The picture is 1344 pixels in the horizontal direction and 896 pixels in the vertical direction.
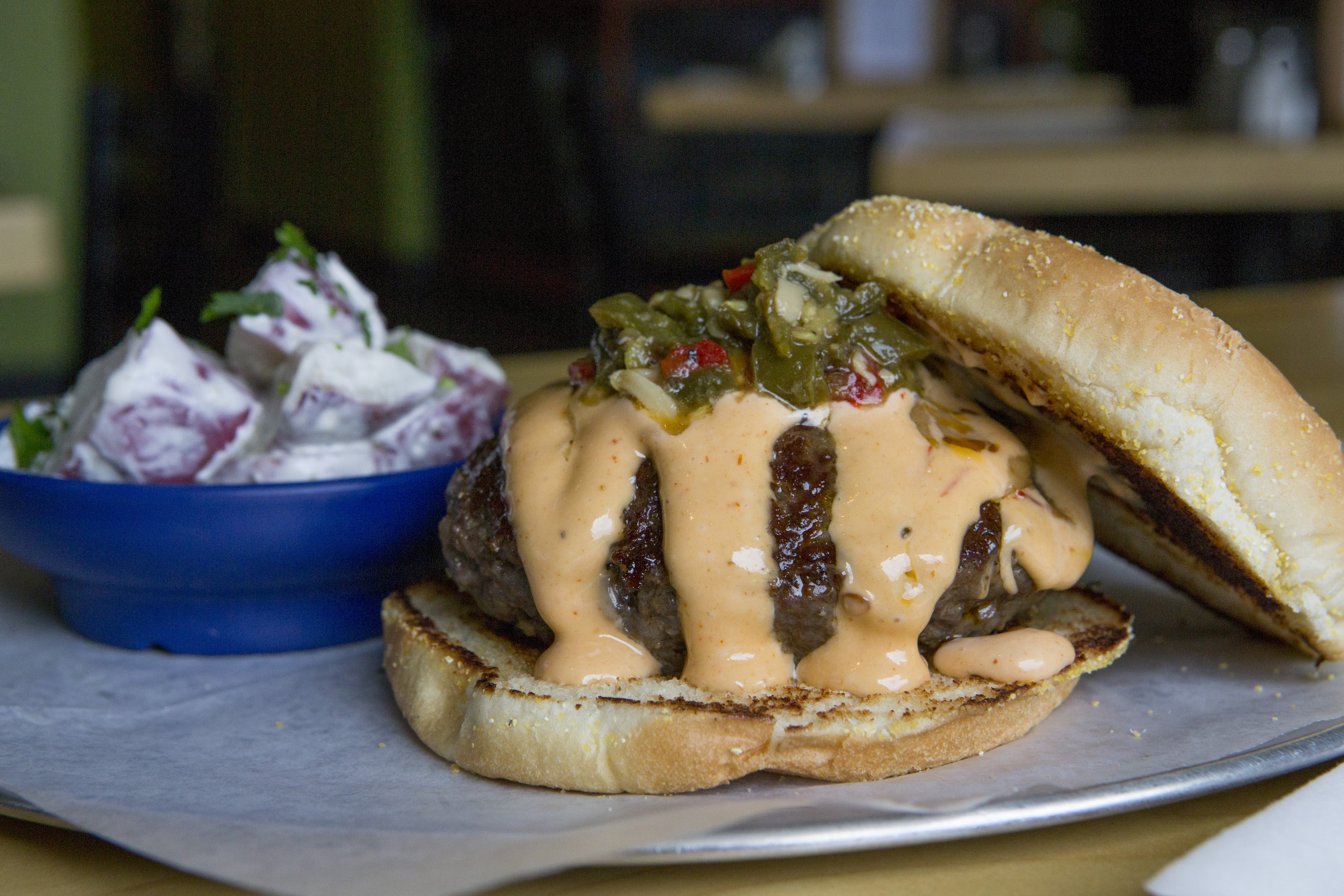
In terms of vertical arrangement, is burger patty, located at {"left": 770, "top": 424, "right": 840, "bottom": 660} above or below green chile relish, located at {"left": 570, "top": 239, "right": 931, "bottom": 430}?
below

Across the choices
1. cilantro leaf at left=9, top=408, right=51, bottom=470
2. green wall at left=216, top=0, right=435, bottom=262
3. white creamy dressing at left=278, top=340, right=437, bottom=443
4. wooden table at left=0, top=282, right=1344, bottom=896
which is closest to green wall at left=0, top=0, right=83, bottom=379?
green wall at left=216, top=0, right=435, bottom=262

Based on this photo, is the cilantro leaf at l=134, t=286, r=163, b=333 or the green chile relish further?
the cilantro leaf at l=134, t=286, r=163, b=333

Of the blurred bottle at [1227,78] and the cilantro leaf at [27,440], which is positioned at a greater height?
the blurred bottle at [1227,78]

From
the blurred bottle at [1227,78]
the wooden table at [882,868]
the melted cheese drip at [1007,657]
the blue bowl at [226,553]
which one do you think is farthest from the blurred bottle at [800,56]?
the wooden table at [882,868]

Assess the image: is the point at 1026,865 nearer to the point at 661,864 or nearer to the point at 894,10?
the point at 661,864

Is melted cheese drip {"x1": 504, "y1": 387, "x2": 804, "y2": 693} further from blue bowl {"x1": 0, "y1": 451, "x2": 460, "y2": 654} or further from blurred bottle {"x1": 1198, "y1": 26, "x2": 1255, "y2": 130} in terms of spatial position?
blurred bottle {"x1": 1198, "y1": 26, "x2": 1255, "y2": 130}

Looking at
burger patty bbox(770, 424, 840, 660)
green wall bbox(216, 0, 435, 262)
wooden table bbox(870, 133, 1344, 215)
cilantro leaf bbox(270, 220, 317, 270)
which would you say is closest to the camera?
burger patty bbox(770, 424, 840, 660)

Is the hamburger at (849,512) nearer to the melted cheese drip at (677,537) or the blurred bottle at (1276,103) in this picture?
the melted cheese drip at (677,537)
